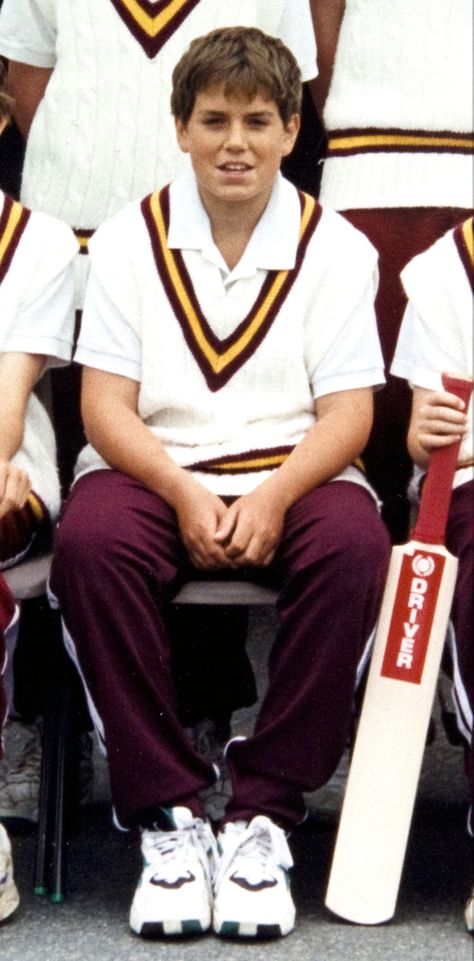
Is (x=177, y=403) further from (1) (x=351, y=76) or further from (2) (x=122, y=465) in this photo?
(1) (x=351, y=76)

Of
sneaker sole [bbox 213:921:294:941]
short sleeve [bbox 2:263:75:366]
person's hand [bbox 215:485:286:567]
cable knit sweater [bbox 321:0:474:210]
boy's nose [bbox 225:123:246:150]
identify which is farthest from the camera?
cable knit sweater [bbox 321:0:474:210]

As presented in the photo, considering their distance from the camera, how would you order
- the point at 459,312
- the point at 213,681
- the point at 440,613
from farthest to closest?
1. the point at 213,681
2. the point at 459,312
3. the point at 440,613

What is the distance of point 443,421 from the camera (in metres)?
2.15

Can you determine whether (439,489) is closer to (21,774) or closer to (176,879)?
(176,879)

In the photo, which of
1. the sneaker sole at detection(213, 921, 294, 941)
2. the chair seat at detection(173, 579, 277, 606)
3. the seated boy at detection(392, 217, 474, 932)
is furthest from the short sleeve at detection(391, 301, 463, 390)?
the sneaker sole at detection(213, 921, 294, 941)

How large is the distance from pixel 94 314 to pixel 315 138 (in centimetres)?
61

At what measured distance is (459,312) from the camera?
7.50 ft

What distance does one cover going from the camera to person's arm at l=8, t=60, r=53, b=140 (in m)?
2.66

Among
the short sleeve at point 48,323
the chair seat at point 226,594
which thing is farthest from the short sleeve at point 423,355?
the short sleeve at point 48,323

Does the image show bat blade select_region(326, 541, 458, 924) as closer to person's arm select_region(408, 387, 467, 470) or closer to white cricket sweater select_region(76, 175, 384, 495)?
person's arm select_region(408, 387, 467, 470)

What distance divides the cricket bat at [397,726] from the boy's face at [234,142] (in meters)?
0.40

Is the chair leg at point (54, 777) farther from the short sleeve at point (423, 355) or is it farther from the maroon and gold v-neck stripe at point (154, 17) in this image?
the maroon and gold v-neck stripe at point (154, 17)

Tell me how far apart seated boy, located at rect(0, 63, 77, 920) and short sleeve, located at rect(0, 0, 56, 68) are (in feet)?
0.55

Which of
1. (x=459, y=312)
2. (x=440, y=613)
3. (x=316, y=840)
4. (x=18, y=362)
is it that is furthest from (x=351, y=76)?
(x=316, y=840)
